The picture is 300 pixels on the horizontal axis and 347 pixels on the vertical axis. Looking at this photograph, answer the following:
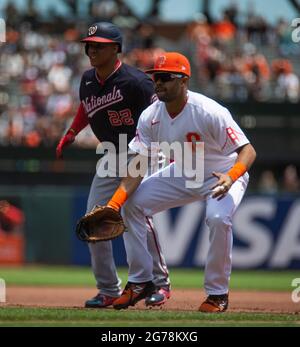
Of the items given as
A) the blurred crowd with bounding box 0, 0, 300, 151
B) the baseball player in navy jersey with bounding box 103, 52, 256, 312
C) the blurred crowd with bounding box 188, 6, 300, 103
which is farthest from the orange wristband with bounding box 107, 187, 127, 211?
the blurred crowd with bounding box 188, 6, 300, 103

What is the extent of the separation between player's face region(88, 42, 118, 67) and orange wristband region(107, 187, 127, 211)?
111cm

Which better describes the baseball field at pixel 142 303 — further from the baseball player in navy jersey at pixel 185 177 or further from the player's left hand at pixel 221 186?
the player's left hand at pixel 221 186

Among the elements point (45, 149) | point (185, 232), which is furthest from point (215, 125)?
point (45, 149)

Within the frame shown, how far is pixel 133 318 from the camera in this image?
6.56 metres

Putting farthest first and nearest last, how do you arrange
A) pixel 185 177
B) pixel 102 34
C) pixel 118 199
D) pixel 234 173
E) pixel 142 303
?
pixel 142 303
pixel 102 34
pixel 185 177
pixel 118 199
pixel 234 173

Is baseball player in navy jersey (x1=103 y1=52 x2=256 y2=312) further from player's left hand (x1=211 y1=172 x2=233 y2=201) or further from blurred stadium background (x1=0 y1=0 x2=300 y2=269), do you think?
blurred stadium background (x1=0 y1=0 x2=300 y2=269)

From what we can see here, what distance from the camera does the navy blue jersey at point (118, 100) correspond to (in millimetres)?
7738

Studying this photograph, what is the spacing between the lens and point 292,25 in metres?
19.6

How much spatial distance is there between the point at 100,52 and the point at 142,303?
91.7 inches

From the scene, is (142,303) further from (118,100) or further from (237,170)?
(237,170)

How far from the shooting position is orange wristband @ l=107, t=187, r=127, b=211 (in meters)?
7.26

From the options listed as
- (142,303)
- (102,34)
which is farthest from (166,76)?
(142,303)

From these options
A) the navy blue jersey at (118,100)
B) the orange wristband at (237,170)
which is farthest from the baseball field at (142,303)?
the navy blue jersey at (118,100)

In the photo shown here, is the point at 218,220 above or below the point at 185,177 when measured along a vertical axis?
below
